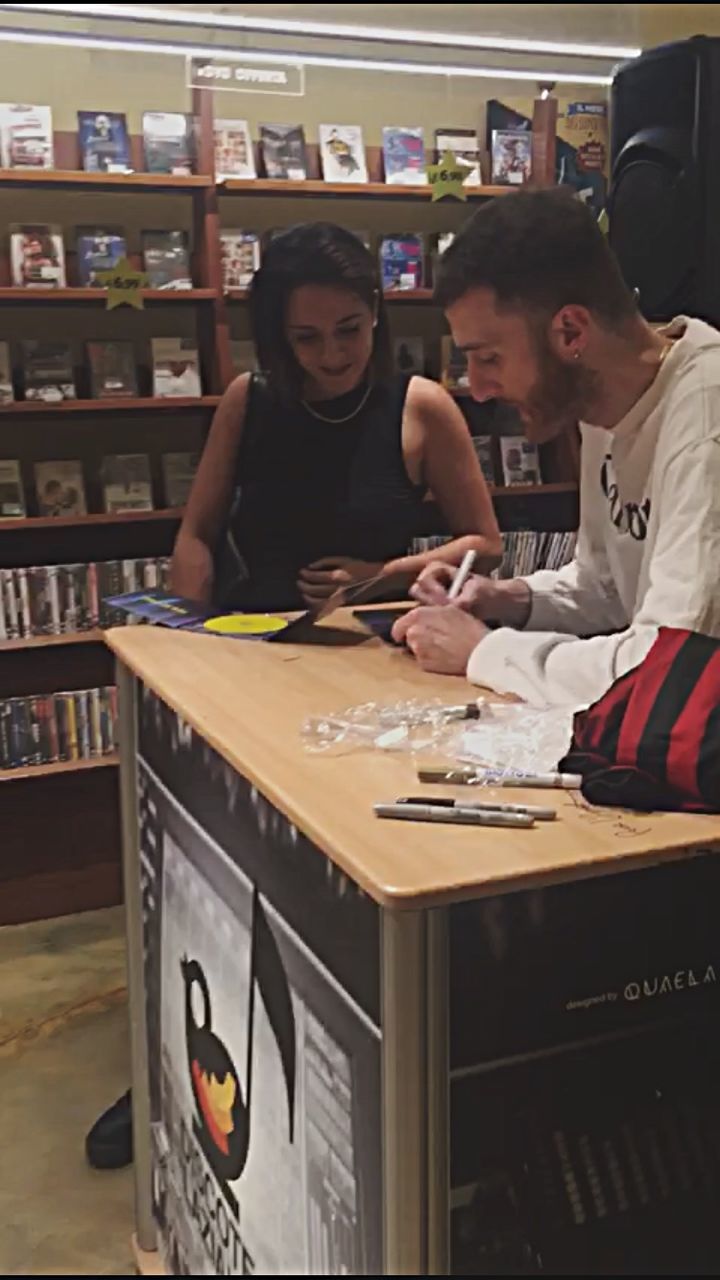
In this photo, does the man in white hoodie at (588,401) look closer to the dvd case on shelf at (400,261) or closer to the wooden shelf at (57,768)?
the wooden shelf at (57,768)

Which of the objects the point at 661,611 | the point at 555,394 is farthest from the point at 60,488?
the point at 661,611

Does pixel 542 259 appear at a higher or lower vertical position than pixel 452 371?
higher

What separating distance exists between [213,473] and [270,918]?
4.15 ft

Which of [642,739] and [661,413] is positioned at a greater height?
[661,413]

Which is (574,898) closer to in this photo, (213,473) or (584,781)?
(584,781)

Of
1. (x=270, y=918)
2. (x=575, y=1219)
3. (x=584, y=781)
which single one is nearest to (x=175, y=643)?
(x=270, y=918)

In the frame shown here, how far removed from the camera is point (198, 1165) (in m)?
1.71

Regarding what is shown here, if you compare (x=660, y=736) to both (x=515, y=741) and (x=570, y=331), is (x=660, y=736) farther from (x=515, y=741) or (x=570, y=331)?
(x=570, y=331)

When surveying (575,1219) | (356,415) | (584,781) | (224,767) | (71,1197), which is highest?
(356,415)

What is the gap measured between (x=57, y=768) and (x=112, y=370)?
3.50 feet

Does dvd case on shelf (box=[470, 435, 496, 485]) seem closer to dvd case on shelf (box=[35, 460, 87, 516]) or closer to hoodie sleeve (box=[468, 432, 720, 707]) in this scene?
dvd case on shelf (box=[35, 460, 87, 516])

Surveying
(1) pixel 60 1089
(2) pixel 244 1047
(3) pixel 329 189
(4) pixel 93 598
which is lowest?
(1) pixel 60 1089

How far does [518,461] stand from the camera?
3.86 meters

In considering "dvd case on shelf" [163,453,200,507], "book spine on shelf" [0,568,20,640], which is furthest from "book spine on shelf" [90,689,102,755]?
"dvd case on shelf" [163,453,200,507]
